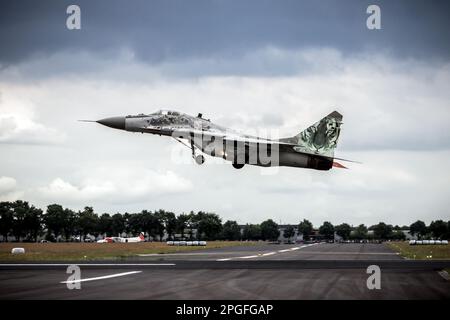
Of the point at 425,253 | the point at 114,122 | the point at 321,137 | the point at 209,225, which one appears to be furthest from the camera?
the point at 209,225

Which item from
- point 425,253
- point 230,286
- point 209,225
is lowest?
point 209,225

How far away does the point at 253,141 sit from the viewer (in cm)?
4203

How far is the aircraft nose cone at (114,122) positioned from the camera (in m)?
43.8

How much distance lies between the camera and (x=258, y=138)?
141 ft

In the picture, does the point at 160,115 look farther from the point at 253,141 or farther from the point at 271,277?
the point at 271,277

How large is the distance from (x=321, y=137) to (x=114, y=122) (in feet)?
56.1

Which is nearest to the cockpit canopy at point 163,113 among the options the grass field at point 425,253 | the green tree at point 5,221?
the grass field at point 425,253

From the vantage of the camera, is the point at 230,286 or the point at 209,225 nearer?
the point at 230,286

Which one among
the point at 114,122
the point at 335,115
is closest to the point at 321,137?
the point at 335,115

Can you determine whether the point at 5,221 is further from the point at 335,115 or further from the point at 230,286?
the point at 230,286

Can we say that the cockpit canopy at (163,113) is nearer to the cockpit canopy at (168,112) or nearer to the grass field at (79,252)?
the cockpit canopy at (168,112)

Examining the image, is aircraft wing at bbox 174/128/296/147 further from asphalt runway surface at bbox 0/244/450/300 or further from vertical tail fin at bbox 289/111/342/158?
asphalt runway surface at bbox 0/244/450/300

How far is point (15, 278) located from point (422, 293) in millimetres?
19290
